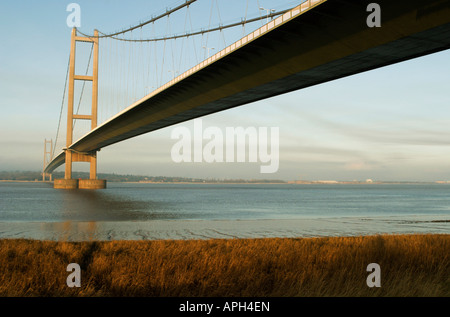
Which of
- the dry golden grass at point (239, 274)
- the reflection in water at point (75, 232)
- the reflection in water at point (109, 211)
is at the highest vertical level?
the dry golden grass at point (239, 274)

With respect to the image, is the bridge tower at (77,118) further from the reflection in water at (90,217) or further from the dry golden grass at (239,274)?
the dry golden grass at (239,274)

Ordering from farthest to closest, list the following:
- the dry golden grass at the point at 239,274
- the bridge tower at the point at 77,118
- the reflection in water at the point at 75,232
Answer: the bridge tower at the point at 77,118, the reflection in water at the point at 75,232, the dry golden grass at the point at 239,274

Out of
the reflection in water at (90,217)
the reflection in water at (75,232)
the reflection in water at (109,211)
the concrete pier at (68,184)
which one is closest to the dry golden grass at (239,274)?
the reflection in water at (75,232)

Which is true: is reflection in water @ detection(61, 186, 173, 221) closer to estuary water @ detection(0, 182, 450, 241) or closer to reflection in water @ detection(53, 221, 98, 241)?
estuary water @ detection(0, 182, 450, 241)

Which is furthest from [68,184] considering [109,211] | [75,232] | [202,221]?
[75,232]

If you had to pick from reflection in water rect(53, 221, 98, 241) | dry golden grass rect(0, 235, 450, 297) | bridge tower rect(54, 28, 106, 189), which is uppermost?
bridge tower rect(54, 28, 106, 189)

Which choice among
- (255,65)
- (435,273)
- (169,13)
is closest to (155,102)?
(169,13)

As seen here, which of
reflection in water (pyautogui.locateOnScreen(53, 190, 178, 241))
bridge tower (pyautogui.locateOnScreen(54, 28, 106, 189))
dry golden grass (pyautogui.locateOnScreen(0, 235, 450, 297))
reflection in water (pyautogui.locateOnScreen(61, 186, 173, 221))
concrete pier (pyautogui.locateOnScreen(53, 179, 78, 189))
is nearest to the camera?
dry golden grass (pyautogui.locateOnScreen(0, 235, 450, 297))

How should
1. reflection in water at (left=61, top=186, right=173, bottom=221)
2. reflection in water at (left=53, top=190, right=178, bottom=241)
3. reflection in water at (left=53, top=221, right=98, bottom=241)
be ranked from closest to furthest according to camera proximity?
reflection in water at (left=53, top=221, right=98, bottom=241) < reflection in water at (left=53, top=190, right=178, bottom=241) < reflection in water at (left=61, top=186, right=173, bottom=221)

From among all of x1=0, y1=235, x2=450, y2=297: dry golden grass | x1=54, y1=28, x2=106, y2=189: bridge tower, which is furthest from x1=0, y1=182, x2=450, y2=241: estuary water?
x1=54, y1=28, x2=106, y2=189: bridge tower

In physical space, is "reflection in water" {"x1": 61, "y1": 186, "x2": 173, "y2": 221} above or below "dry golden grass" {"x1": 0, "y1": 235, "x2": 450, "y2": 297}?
below

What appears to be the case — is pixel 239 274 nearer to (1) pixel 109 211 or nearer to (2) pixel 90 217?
(2) pixel 90 217

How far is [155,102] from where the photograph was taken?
3947 centimetres

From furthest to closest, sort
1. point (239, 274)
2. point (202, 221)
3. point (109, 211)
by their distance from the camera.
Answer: point (109, 211), point (202, 221), point (239, 274)
